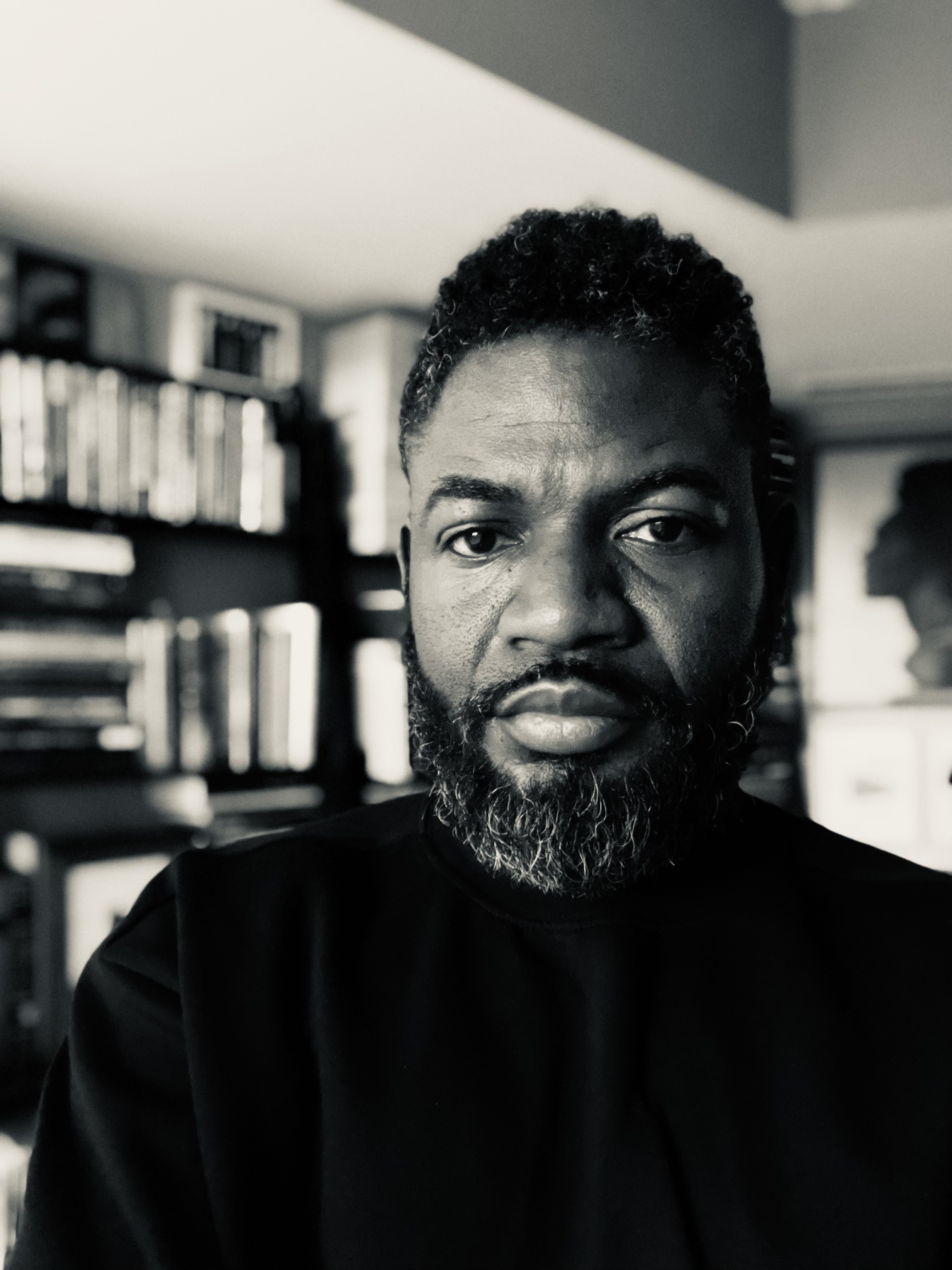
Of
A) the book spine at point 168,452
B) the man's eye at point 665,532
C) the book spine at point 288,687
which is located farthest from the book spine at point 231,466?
the man's eye at point 665,532

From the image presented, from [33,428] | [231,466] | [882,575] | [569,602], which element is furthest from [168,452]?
[882,575]

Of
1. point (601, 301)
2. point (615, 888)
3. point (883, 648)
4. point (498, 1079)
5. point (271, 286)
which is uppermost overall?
point (271, 286)

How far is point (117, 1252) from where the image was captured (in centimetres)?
67

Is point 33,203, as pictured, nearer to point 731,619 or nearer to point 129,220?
point 129,220

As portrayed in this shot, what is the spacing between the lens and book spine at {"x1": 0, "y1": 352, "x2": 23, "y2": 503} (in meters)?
1.78

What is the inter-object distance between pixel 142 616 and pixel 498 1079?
4.89ft

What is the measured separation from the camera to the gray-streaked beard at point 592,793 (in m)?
0.79

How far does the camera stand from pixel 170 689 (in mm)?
2010

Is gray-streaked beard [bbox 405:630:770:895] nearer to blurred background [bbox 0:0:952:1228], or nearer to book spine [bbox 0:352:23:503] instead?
blurred background [bbox 0:0:952:1228]

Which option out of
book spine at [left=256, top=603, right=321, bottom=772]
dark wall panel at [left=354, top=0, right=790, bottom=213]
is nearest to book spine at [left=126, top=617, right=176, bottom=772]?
book spine at [left=256, top=603, right=321, bottom=772]

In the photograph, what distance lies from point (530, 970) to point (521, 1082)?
8 centimetres

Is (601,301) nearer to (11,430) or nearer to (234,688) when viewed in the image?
(11,430)

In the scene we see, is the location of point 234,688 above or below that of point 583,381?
below

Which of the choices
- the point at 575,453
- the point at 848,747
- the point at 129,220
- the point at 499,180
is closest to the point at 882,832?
the point at 848,747
